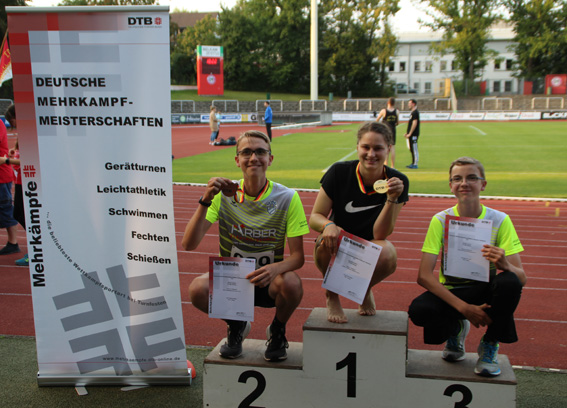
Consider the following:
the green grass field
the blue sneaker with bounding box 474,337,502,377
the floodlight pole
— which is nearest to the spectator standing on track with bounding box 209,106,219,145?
the green grass field

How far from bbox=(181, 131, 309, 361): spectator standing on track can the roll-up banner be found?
0.24 meters

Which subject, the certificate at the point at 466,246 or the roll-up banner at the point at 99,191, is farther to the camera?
the roll-up banner at the point at 99,191

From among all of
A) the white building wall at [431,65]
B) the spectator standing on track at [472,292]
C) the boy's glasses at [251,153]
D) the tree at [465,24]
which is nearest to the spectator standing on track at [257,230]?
the boy's glasses at [251,153]

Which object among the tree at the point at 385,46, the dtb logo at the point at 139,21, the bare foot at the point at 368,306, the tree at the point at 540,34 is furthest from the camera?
the tree at the point at 385,46

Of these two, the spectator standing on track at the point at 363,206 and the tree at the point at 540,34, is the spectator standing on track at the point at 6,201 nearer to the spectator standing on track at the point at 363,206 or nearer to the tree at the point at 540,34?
the spectator standing on track at the point at 363,206

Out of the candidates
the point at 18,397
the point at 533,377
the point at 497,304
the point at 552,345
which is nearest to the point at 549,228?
the point at 552,345

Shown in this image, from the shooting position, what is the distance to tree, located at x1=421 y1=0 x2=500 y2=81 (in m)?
60.2

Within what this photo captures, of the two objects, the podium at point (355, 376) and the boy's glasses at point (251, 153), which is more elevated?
the boy's glasses at point (251, 153)

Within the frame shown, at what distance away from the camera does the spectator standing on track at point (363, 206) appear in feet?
10.5

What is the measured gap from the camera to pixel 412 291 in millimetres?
5242

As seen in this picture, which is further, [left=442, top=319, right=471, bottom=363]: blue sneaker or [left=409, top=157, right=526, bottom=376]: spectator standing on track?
[left=442, top=319, right=471, bottom=363]: blue sneaker

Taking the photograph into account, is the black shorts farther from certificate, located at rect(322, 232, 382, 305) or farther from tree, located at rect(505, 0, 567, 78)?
tree, located at rect(505, 0, 567, 78)

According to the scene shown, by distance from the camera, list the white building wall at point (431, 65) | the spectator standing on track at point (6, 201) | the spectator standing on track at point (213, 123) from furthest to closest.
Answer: the white building wall at point (431, 65) < the spectator standing on track at point (213, 123) < the spectator standing on track at point (6, 201)

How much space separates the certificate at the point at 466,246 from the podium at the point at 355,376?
453mm
